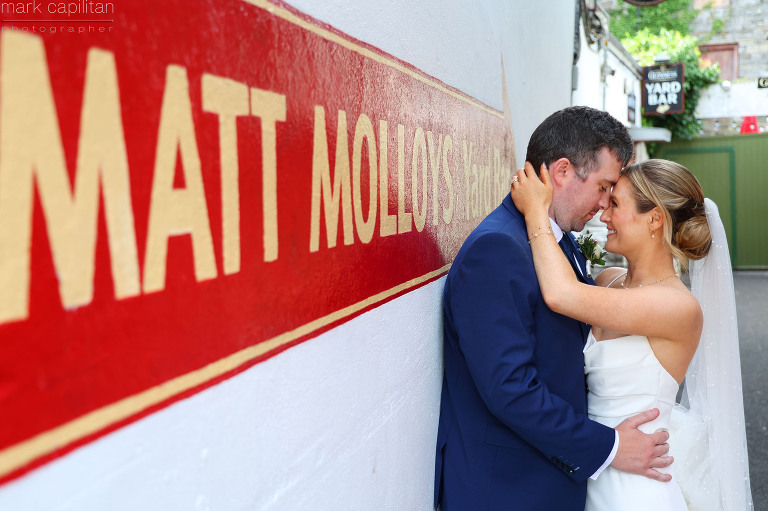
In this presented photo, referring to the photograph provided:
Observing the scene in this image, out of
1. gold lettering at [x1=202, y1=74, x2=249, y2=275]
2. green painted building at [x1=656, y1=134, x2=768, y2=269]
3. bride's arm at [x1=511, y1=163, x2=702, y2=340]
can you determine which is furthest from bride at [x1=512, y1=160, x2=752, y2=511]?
green painted building at [x1=656, y1=134, x2=768, y2=269]

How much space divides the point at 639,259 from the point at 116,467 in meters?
1.95

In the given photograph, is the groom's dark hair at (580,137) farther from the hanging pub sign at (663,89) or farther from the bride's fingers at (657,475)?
the hanging pub sign at (663,89)

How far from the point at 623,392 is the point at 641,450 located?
211 mm

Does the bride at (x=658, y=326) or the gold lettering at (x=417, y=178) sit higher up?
the gold lettering at (x=417, y=178)

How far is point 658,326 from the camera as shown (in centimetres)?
206

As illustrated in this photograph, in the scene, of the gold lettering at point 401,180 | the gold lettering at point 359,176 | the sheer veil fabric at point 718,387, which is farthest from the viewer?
the sheer veil fabric at point 718,387

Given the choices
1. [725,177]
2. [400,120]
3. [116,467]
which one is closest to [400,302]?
[400,120]

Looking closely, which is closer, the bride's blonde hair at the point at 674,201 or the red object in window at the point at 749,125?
the bride's blonde hair at the point at 674,201

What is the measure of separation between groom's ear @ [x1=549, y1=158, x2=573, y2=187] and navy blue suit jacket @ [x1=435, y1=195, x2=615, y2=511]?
0.17 metres

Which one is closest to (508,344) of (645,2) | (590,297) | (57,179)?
(590,297)

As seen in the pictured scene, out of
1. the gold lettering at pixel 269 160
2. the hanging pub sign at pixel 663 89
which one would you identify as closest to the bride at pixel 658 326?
the gold lettering at pixel 269 160

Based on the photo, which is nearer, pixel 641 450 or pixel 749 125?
pixel 641 450

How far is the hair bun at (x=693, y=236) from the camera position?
222 centimetres

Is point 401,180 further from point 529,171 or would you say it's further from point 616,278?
point 616,278
